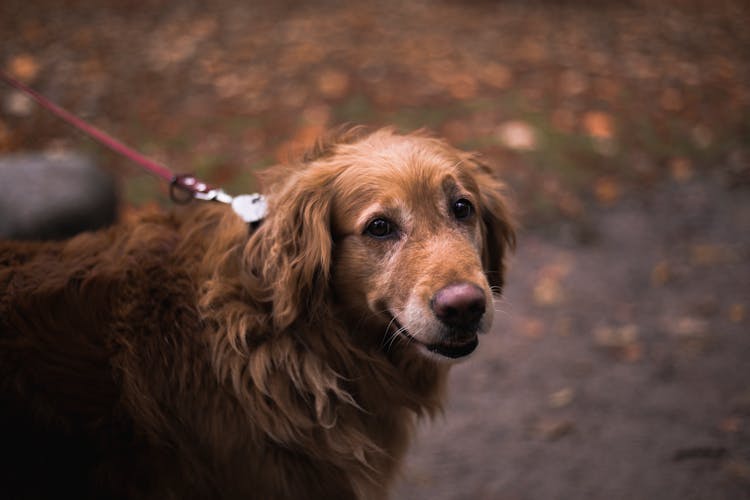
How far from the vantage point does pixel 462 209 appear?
254cm

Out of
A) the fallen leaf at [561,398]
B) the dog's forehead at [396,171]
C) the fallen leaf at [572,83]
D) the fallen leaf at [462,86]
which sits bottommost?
the fallen leaf at [561,398]

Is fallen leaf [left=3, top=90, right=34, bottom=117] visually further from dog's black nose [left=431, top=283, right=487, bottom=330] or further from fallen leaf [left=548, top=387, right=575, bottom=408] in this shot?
dog's black nose [left=431, top=283, right=487, bottom=330]

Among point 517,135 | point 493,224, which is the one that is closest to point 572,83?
point 517,135

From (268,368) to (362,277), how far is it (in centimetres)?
50

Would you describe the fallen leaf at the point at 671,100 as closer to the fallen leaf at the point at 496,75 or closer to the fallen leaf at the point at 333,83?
the fallen leaf at the point at 496,75

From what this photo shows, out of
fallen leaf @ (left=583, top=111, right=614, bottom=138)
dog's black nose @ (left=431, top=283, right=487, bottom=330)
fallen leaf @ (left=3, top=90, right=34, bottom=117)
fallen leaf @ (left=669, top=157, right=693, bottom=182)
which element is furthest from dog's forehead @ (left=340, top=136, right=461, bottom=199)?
fallen leaf @ (left=3, top=90, right=34, bottom=117)

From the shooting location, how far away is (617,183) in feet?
21.1

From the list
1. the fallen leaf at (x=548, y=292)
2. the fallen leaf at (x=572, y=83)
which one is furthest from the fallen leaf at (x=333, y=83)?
the fallen leaf at (x=548, y=292)

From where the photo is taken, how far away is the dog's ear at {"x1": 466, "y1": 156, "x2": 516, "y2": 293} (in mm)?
2773

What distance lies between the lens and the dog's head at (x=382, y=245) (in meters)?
2.29

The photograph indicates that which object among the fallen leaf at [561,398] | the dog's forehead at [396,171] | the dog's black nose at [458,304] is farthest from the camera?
the fallen leaf at [561,398]

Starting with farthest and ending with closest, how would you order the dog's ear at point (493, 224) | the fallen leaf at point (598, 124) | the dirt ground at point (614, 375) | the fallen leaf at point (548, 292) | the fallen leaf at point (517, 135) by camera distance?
the fallen leaf at point (598, 124), the fallen leaf at point (517, 135), the fallen leaf at point (548, 292), the dirt ground at point (614, 375), the dog's ear at point (493, 224)

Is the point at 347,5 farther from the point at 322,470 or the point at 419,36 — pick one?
the point at 322,470

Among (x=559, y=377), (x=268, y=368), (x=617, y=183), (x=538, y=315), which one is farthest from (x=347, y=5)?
(x=268, y=368)
